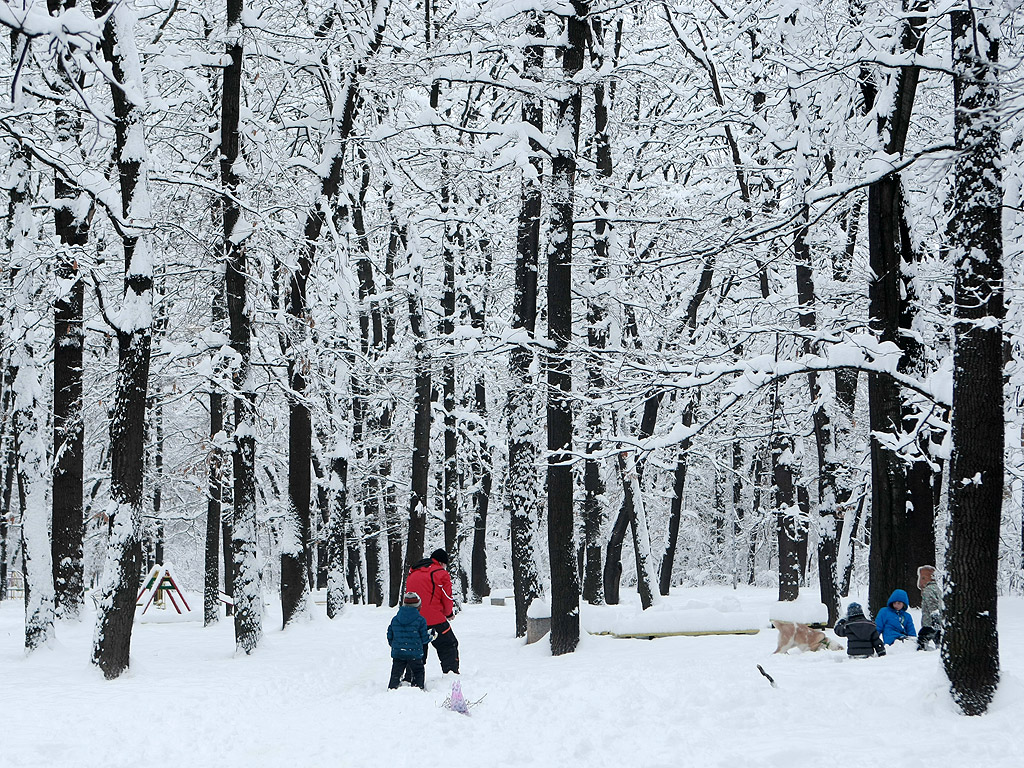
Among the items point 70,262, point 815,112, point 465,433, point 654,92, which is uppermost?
point 654,92

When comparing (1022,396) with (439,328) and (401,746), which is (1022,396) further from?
(439,328)

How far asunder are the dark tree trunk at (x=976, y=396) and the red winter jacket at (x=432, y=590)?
21.7ft

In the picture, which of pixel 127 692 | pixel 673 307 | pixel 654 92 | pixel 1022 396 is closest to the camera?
pixel 127 692

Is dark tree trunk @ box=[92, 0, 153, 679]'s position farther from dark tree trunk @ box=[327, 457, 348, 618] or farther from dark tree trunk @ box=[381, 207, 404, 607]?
dark tree trunk @ box=[327, 457, 348, 618]

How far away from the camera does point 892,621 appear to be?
39.2 ft

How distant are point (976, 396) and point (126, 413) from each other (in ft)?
32.1

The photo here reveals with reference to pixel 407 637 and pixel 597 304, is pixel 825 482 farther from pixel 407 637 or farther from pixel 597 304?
pixel 407 637

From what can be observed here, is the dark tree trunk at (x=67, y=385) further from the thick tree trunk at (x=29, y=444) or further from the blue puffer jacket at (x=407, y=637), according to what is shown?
the blue puffer jacket at (x=407, y=637)

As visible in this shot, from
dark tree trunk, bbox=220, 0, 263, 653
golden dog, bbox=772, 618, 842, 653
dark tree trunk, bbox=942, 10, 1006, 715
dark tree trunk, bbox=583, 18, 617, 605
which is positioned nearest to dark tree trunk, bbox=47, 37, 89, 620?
dark tree trunk, bbox=220, 0, 263, 653

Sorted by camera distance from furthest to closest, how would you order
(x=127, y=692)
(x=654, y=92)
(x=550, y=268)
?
(x=654, y=92), (x=550, y=268), (x=127, y=692)

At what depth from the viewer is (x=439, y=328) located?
2503 centimetres

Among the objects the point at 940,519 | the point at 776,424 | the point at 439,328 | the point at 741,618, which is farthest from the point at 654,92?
the point at 940,519

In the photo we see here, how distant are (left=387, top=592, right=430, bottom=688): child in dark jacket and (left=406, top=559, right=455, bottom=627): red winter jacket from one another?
1.09 m

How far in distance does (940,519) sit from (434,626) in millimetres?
20796
